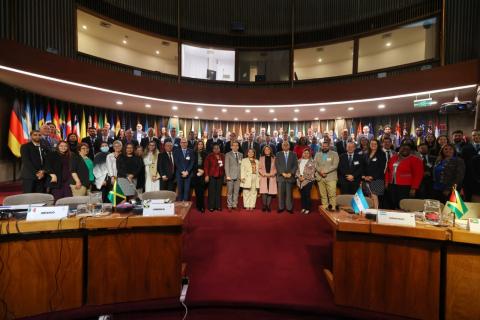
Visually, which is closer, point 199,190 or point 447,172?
point 447,172

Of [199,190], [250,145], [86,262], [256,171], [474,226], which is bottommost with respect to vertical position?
[86,262]

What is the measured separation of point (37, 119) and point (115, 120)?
2.57 m

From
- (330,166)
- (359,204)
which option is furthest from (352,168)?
(359,204)

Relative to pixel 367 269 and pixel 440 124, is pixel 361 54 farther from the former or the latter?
pixel 367 269

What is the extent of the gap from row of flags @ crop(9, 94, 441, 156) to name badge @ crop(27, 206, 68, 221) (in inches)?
214

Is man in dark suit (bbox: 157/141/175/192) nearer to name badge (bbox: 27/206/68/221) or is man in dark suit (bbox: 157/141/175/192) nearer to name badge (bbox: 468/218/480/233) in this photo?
name badge (bbox: 27/206/68/221)

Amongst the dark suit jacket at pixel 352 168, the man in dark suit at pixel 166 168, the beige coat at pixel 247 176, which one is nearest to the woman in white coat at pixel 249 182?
the beige coat at pixel 247 176

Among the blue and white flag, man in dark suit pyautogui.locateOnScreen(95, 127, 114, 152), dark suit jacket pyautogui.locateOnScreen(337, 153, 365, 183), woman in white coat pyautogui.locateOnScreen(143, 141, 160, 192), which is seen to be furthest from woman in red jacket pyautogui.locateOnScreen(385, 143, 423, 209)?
man in dark suit pyautogui.locateOnScreen(95, 127, 114, 152)

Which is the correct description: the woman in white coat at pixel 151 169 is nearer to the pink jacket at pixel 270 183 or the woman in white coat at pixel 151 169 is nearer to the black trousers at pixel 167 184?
the black trousers at pixel 167 184

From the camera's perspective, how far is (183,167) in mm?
4602

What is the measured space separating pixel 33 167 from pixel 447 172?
640 cm

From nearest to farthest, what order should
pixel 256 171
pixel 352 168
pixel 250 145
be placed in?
pixel 352 168, pixel 256 171, pixel 250 145

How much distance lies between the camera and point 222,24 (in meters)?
9.17

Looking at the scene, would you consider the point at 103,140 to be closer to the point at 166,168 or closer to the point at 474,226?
the point at 166,168
